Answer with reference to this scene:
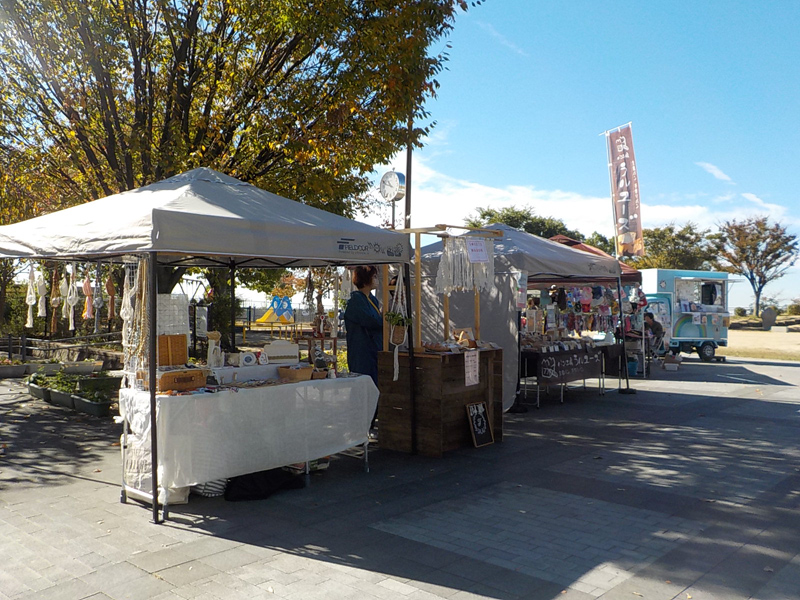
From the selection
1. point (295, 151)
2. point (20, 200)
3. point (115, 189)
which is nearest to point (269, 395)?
point (295, 151)

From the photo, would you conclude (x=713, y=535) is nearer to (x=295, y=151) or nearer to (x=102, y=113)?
(x=295, y=151)

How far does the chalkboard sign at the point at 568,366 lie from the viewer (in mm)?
10664

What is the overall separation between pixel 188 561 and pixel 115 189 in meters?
8.34

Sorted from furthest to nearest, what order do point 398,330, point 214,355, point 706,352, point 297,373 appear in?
point 706,352, point 398,330, point 214,355, point 297,373

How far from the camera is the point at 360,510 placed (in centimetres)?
534

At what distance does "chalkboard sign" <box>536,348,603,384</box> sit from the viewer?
10664 mm

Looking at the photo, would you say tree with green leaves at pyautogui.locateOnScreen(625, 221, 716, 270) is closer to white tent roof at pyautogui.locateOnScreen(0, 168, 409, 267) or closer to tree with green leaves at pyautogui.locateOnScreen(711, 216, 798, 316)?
tree with green leaves at pyautogui.locateOnScreen(711, 216, 798, 316)

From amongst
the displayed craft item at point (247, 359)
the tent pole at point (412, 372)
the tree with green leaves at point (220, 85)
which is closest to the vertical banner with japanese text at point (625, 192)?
the tree with green leaves at point (220, 85)

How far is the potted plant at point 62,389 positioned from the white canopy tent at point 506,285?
564 cm

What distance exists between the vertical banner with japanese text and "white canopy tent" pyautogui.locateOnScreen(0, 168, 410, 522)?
1429cm

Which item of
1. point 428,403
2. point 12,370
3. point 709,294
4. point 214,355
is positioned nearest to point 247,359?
point 214,355

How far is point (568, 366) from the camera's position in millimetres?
11227

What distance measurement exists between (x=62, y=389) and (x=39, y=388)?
0.77 metres

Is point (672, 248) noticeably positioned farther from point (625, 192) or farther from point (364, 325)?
point (364, 325)
